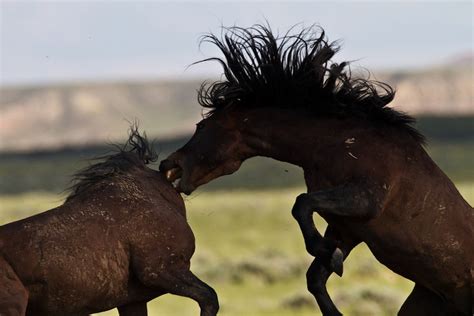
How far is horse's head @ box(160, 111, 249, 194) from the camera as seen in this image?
29.8 feet

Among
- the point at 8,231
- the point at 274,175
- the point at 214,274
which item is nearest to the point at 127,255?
the point at 8,231

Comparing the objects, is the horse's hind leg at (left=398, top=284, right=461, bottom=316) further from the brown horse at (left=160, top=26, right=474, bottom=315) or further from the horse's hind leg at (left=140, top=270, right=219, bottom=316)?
the horse's hind leg at (left=140, top=270, right=219, bottom=316)

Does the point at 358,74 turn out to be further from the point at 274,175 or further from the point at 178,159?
the point at 274,175

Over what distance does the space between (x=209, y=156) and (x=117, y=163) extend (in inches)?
29.8

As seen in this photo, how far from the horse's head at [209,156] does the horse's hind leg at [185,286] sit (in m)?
1.00

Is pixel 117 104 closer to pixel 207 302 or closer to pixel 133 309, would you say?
pixel 133 309

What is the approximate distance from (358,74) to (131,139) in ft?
6.40

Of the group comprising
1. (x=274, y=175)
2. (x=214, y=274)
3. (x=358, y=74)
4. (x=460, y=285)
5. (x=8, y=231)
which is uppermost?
(x=358, y=74)

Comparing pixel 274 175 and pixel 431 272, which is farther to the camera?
pixel 274 175

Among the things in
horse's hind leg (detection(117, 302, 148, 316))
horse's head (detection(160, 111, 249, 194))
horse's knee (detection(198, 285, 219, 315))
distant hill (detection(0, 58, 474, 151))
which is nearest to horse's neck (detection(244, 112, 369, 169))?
horse's head (detection(160, 111, 249, 194))

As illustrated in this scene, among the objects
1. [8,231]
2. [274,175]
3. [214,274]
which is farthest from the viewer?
[274,175]

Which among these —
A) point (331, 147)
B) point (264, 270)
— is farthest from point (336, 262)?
point (264, 270)

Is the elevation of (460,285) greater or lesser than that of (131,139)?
lesser

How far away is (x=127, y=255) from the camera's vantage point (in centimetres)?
818
